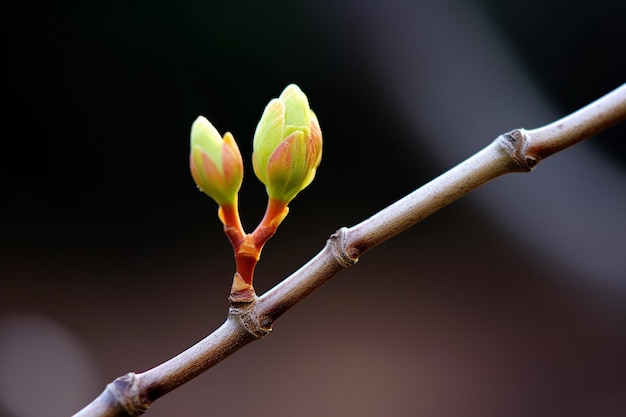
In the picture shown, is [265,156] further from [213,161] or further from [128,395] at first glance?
[128,395]

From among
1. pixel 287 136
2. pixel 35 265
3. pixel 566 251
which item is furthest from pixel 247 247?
pixel 566 251

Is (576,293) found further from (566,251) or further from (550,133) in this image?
(550,133)

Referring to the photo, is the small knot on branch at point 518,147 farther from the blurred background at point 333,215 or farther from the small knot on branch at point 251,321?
the blurred background at point 333,215

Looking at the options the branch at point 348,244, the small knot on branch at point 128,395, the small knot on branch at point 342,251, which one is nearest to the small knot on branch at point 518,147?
the branch at point 348,244

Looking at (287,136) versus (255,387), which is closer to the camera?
(287,136)

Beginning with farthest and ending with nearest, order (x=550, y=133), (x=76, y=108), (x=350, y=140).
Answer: (x=350, y=140)
(x=76, y=108)
(x=550, y=133)

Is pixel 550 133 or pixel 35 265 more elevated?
pixel 35 265

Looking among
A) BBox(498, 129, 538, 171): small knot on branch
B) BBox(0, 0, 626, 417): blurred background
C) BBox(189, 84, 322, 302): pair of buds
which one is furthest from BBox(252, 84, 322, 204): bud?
BBox(0, 0, 626, 417): blurred background
